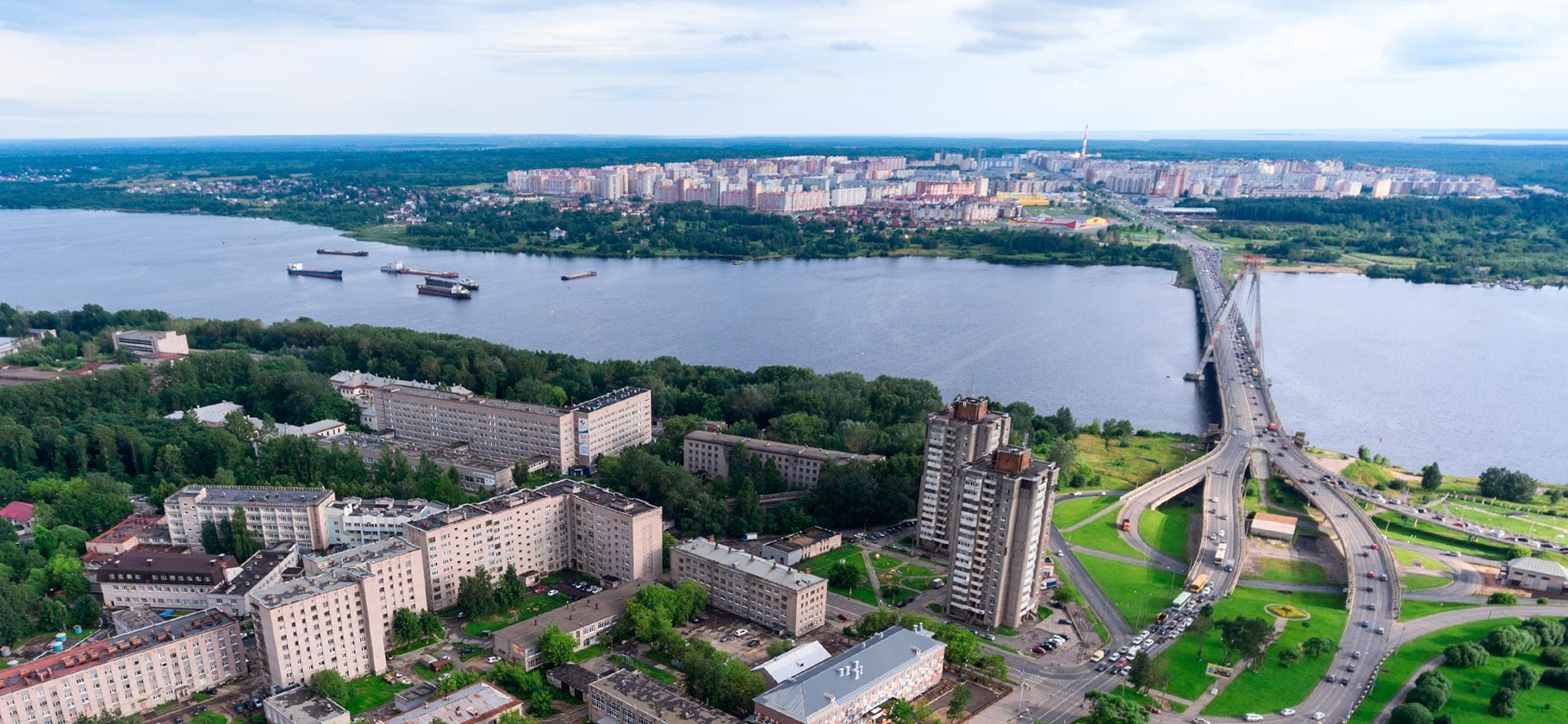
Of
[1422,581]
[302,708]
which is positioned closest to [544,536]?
[302,708]

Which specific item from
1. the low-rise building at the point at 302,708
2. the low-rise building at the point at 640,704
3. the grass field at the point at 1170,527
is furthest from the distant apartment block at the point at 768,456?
the low-rise building at the point at 302,708

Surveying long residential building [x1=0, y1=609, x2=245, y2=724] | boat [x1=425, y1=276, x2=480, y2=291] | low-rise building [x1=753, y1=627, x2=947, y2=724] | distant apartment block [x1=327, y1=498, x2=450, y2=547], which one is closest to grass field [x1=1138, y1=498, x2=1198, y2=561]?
low-rise building [x1=753, y1=627, x2=947, y2=724]

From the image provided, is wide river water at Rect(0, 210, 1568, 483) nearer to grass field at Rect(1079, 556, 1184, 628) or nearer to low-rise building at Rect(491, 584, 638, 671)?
grass field at Rect(1079, 556, 1184, 628)

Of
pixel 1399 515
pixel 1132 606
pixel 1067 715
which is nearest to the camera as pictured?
pixel 1067 715

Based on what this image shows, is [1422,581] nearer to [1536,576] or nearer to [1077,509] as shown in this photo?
[1536,576]

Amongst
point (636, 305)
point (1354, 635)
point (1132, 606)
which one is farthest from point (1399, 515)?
point (636, 305)

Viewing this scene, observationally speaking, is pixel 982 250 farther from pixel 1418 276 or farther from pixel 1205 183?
pixel 1205 183
